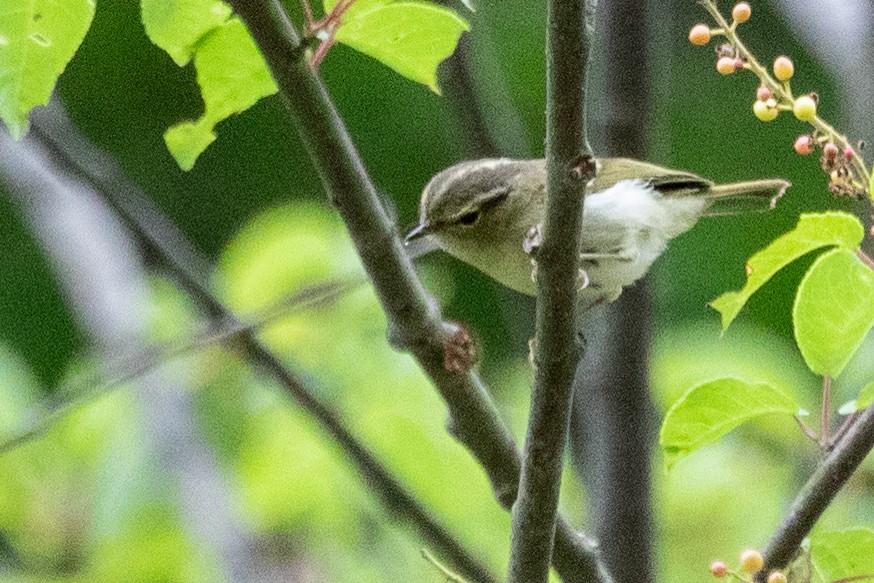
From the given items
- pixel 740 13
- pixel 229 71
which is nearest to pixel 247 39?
pixel 229 71

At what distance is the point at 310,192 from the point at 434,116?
0.74 metres

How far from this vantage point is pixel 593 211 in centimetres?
309

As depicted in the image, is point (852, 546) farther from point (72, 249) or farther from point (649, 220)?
point (72, 249)

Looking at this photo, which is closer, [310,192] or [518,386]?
[518,386]

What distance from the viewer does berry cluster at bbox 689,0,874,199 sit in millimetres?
1860

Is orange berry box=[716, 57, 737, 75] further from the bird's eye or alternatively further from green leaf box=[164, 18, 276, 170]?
the bird's eye

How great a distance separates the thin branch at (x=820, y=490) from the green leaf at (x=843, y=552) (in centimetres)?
3

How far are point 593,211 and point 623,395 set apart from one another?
0.62 m

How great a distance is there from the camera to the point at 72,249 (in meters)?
3.31

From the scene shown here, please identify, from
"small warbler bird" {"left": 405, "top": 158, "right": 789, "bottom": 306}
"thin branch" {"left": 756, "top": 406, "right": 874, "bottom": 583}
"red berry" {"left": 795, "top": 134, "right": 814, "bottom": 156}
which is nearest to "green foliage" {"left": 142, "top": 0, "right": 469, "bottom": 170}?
"red berry" {"left": 795, "top": 134, "right": 814, "bottom": 156}

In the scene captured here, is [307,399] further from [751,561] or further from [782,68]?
[782,68]

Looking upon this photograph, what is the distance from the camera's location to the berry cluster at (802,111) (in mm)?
1860

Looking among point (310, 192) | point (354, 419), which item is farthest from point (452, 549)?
point (310, 192)

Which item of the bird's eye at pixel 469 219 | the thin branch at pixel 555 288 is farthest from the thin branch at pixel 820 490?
the bird's eye at pixel 469 219
